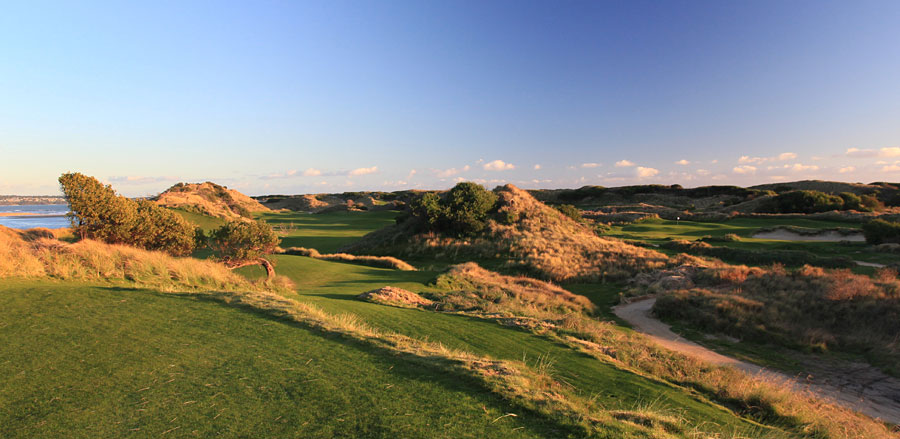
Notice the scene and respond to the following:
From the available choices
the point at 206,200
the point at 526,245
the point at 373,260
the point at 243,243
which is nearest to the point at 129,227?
the point at 243,243

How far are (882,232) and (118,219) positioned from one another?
39.6 metres

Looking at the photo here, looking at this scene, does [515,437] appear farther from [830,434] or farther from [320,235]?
[320,235]

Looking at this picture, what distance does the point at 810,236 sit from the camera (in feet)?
93.9

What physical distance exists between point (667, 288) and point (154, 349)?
19042mm

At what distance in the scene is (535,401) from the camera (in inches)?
161

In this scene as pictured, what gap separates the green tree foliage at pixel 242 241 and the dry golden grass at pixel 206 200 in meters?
35.3

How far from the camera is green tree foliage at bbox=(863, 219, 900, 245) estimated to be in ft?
72.9

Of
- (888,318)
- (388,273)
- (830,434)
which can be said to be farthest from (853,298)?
(388,273)

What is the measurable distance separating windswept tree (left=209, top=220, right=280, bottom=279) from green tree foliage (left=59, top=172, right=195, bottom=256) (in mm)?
3001

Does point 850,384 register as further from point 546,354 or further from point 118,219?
point 118,219

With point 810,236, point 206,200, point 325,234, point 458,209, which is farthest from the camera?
point 206,200

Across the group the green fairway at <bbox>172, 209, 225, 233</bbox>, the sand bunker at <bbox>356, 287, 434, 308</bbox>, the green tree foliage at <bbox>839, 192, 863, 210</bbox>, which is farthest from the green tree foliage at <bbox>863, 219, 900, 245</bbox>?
the green fairway at <bbox>172, 209, 225, 233</bbox>

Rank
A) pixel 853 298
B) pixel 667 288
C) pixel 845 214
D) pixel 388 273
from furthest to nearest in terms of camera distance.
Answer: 1. pixel 845 214
2. pixel 388 273
3. pixel 667 288
4. pixel 853 298

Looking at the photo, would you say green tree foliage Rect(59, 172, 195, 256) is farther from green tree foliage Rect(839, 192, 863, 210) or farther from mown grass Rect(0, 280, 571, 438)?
green tree foliage Rect(839, 192, 863, 210)
